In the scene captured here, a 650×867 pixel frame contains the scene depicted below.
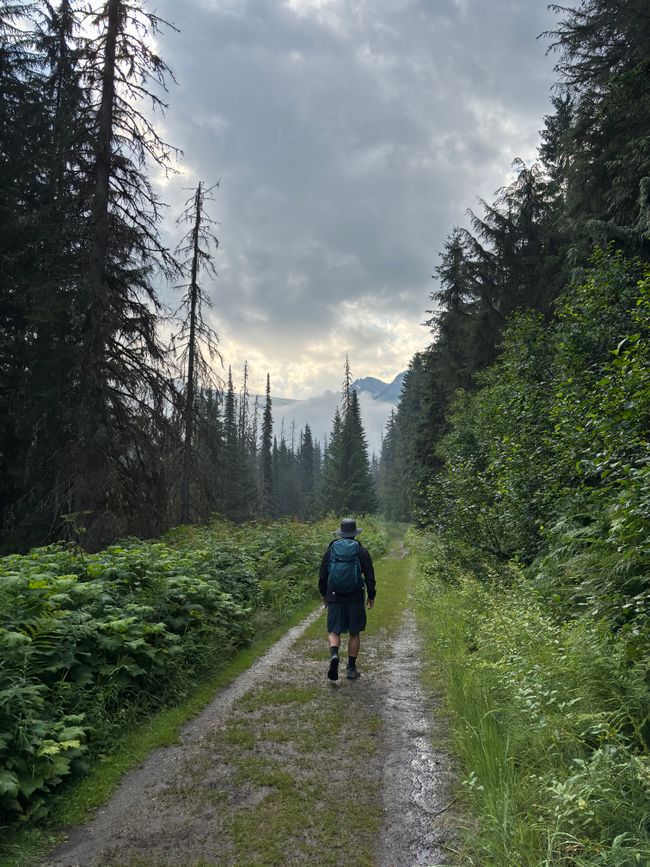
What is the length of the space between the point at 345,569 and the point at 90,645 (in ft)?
11.3

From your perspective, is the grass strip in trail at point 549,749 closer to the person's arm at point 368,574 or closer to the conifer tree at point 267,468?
the person's arm at point 368,574

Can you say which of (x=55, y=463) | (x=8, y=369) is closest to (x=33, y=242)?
(x=8, y=369)

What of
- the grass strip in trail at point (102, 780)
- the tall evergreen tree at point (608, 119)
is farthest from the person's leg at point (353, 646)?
the tall evergreen tree at point (608, 119)

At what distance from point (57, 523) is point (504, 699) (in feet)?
39.1

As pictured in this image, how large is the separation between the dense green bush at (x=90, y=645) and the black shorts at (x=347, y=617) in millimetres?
1884

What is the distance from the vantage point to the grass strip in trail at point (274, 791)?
3139mm

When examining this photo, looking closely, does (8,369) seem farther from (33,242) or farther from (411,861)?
(411,861)

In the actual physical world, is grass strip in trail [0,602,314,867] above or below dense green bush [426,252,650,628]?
below

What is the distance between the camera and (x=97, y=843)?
3.25 metres

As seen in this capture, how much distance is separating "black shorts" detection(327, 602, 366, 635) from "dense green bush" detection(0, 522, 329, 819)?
1.88 meters

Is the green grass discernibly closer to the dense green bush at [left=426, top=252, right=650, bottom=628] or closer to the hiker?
the hiker

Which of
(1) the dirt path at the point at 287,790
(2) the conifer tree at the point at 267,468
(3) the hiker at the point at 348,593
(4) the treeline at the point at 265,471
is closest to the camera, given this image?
(1) the dirt path at the point at 287,790

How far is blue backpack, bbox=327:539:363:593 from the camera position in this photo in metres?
6.96

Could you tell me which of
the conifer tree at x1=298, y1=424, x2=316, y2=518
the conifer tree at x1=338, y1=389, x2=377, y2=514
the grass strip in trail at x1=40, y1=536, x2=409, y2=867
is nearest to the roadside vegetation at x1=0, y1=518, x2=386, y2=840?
the grass strip in trail at x1=40, y1=536, x2=409, y2=867
